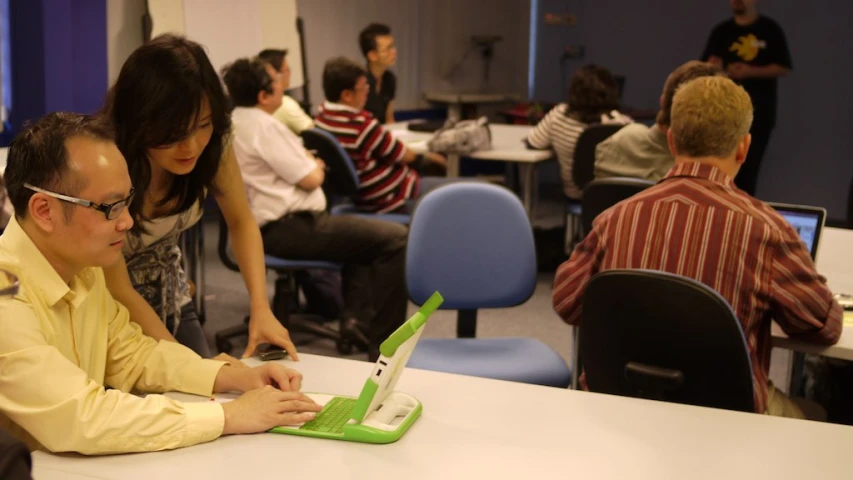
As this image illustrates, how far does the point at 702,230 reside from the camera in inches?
80.9

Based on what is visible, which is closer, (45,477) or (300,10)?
(45,477)

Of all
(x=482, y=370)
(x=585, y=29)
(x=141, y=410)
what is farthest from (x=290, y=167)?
(x=585, y=29)

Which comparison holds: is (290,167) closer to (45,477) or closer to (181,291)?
(181,291)

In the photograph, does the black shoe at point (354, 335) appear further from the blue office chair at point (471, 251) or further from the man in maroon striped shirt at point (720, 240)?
the man in maroon striped shirt at point (720, 240)

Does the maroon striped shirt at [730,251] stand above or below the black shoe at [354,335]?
above

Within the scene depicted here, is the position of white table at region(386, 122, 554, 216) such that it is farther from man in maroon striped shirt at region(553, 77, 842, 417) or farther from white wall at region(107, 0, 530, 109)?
man in maroon striped shirt at region(553, 77, 842, 417)

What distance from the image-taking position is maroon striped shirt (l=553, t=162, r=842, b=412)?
6.58 ft

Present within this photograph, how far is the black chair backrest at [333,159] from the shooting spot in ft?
13.5

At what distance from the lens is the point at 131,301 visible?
1.87 metres

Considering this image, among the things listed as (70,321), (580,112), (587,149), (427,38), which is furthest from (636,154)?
(427,38)

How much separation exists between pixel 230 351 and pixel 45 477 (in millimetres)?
2707

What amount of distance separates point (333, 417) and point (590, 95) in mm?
3655

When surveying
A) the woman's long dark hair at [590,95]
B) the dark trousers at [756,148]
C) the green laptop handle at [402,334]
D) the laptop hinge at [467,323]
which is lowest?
the laptop hinge at [467,323]

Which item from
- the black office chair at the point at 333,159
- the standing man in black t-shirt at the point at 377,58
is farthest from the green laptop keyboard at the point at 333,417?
the standing man in black t-shirt at the point at 377,58
